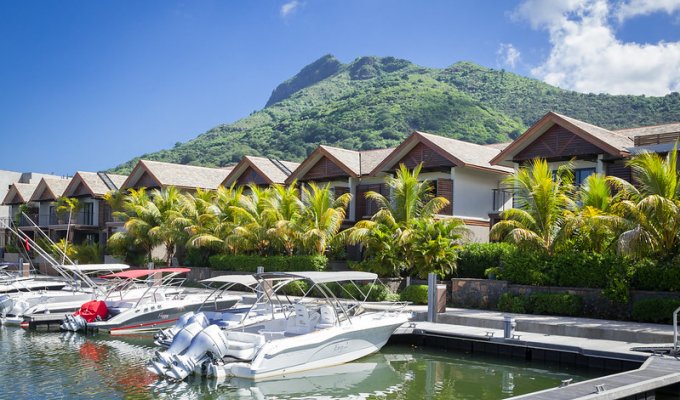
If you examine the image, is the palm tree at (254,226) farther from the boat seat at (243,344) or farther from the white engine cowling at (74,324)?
the boat seat at (243,344)

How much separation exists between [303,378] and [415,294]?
956 centimetres

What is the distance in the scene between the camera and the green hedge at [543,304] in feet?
72.4

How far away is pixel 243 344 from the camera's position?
17.2m

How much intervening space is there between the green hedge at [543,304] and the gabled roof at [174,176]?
25.3m

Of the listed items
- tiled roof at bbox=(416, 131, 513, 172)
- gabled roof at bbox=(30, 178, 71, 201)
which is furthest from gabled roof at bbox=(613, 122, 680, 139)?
gabled roof at bbox=(30, 178, 71, 201)

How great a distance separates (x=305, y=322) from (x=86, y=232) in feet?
121

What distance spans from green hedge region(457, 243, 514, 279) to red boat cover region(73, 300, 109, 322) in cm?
1339

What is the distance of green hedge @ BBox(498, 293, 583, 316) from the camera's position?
22078 mm

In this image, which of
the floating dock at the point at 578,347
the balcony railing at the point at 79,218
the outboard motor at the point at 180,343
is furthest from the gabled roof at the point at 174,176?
the outboard motor at the point at 180,343

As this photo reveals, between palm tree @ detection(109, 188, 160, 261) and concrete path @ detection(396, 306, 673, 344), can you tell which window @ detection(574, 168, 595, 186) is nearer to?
concrete path @ detection(396, 306, 673, 344)

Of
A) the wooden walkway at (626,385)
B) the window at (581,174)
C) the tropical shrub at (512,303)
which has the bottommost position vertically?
the wooden walkway at (626,385)

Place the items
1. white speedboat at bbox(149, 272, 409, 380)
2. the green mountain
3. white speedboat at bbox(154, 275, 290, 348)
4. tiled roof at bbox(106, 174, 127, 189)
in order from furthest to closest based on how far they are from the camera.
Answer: the green mountain, tiled roof at bbox(106, 174, 127, 189), white speedboat at bbox(154, 275, 290, 348), white speedboat at bbox(149, 272, 409, 380)

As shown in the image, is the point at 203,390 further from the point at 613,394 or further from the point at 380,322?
the point at 613,394

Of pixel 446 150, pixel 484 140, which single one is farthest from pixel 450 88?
pixel 446 150
